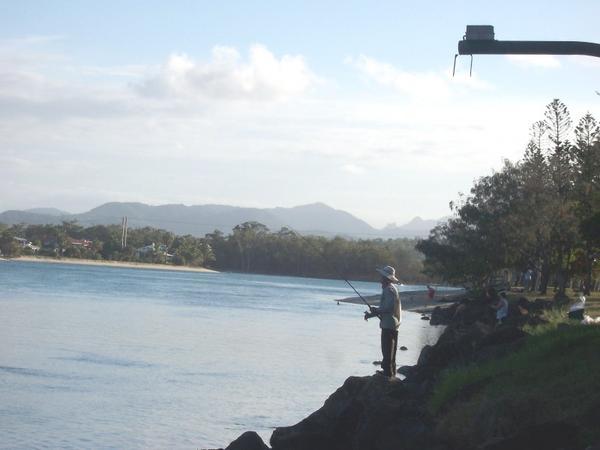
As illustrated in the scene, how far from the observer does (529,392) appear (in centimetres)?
1263

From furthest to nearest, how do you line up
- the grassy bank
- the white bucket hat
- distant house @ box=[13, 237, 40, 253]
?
distant house @ box=[13, 237, 40, 253]
the white bucket hat
the grassy bank

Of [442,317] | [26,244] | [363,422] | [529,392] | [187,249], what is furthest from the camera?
[187,249]

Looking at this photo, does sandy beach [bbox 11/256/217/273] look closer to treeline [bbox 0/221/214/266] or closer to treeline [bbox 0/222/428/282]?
treeline [bbox 0/221/214/266]

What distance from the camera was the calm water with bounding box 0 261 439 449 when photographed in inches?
755

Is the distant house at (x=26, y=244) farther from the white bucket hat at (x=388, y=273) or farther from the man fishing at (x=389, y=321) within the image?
the man fishing at (x=389, y=321)

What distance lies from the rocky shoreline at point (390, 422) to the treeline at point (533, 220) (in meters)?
29.3

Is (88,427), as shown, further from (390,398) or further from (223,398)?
(390,398)

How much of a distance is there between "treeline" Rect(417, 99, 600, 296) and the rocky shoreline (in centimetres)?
2930

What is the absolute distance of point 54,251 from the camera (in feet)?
587

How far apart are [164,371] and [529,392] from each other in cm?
1668

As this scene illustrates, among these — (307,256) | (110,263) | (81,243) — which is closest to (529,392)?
(307,256)

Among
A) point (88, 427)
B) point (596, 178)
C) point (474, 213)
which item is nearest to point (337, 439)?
point (88, 427)

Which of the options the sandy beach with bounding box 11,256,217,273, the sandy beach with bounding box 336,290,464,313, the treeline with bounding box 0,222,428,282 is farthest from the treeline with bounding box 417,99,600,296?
the sandy beach with bounding box 11,256,217,273

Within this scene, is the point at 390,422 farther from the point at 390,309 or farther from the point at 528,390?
the point at 390,309
